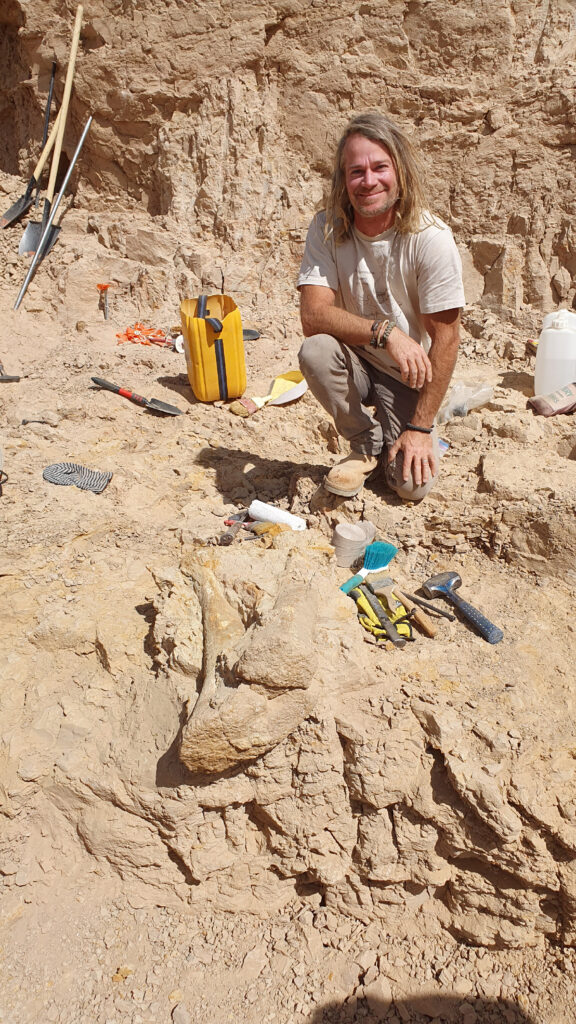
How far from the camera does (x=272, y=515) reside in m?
2.55

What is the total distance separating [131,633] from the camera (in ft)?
6.82

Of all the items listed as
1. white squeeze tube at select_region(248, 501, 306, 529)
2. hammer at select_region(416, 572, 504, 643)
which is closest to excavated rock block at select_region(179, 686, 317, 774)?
hammer at select_region(416, 572, 504, 643)

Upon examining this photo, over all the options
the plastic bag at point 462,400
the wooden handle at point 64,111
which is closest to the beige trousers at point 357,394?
the plastic bag at point 462,400

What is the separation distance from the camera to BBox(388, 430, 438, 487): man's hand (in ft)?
7.88

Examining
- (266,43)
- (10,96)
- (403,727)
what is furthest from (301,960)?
(10,96)

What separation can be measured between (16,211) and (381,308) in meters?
4.46

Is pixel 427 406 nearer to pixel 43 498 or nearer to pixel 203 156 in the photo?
pixel 43 498

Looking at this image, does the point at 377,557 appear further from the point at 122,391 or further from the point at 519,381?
the point at 519,381

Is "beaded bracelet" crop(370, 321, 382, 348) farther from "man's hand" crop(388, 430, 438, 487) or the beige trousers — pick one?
"man's hand" crop(388, 430, 438, 487)

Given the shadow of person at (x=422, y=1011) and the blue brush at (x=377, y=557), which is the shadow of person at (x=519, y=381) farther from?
the shadow of person at (x=422, y=1011)

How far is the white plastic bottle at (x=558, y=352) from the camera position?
12.5ft

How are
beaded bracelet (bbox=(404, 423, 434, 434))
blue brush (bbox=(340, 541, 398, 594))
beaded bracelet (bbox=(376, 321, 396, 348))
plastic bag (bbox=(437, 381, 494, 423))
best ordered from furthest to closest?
plastic bag (bbox=(437, 381, 494, 423))
beaded bracelet (bbox=(404, 423, 434, 434))
beaded bracelet (bbox=(376, 321, 396, 348))
blue brush (bbox=(340, 541, 398, 594))

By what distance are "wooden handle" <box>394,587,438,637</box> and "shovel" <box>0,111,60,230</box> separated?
5.24 meters

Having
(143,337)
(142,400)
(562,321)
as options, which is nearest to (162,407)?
(142,400)
